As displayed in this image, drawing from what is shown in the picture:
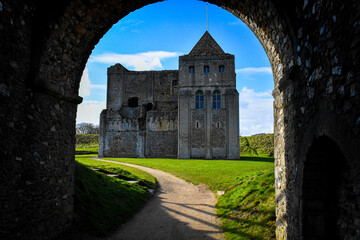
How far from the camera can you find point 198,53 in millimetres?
34594

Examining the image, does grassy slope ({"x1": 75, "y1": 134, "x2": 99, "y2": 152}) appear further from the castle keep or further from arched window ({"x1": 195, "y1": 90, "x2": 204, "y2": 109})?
arched window ({"x1": 195, "y1": 90, "x2": 204, "y2": 109})

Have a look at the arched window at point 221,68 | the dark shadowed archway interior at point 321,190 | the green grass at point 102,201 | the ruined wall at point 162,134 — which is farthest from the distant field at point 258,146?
the dark shadowed archway interior at point 321,190

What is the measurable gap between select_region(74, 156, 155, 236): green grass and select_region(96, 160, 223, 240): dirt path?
13.7 inches

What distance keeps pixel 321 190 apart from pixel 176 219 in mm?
4943

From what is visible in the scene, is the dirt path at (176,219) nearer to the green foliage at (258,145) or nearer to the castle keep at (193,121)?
the castle keep at (193,121)

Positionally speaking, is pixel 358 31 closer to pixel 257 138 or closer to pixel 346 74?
pixel 346 74

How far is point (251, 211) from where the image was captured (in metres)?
6.68

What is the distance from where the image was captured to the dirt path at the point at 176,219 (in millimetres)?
6262

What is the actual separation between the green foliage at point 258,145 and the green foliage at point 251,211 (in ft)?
95.5

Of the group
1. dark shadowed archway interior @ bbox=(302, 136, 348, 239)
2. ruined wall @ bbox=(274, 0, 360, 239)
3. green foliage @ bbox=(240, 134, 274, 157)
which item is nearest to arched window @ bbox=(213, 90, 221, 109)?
green foliage @ bbox=(240, 134, 274, 157)

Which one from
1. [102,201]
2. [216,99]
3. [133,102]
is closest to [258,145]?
[216,99]

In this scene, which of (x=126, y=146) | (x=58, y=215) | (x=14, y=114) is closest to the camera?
(x=14, y=114)

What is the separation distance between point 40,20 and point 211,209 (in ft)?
24.3

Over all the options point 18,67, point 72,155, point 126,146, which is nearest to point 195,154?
point 126,146
